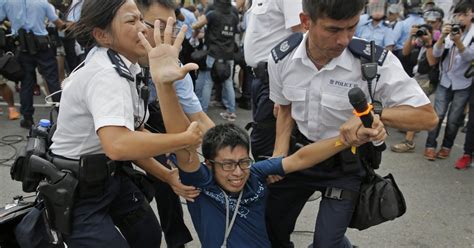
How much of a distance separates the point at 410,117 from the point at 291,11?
1.19m

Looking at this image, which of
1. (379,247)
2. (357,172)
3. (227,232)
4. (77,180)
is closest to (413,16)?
(379,247)

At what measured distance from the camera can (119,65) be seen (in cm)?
161

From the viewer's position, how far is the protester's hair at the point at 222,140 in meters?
2.02

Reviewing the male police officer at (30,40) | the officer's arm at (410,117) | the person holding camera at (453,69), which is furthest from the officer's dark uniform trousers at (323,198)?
the male police officer at (30,40)

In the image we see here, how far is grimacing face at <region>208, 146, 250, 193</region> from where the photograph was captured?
1.99 m

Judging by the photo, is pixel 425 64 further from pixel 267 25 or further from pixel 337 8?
pixel 337 8

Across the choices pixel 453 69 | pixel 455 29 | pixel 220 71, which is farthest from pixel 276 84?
pixel 220 71

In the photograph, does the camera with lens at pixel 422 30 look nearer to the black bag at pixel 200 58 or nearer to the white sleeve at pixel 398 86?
the black bag at pixel 200 58

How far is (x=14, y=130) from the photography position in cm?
517

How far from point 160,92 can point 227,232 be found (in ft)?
2.72

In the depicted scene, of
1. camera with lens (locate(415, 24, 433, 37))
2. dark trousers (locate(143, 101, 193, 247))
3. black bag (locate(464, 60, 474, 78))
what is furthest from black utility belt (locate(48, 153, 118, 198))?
camera with lens (locate(415, 24, 433, 37))

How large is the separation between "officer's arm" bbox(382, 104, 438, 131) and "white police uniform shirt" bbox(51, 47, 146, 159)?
1.03m

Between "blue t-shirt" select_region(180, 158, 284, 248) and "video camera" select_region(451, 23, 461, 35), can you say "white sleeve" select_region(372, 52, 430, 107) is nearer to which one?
"blue t-shirt" select_region(180, 158, 284, 248)

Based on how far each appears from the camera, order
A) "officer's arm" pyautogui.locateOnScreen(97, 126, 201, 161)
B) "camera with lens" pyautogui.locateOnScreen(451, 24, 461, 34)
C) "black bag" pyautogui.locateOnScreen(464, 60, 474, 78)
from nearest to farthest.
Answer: "officer's arm" pyautogui.locateOnScreen(97, 126, 201, 161), "camera with lens" pyautogui.locateOnScreen(451, 24, 461, 34), "black bag" pyautogui.locateOnScreen(464, 60, 474, 78)
